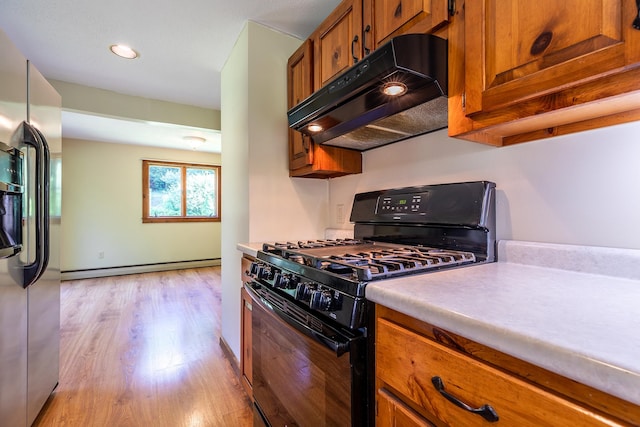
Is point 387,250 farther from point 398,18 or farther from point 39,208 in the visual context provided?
point 39,208

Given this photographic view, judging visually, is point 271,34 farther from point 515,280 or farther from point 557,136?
point 515,280

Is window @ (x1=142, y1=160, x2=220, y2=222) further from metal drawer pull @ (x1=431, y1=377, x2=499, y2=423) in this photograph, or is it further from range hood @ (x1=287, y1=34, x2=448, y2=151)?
metal drawer pull @ (x1=431, y1=377, x2=499, y2=423)

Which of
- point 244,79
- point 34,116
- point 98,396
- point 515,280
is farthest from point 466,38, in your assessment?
point 98,396

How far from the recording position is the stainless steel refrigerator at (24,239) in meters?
1.16

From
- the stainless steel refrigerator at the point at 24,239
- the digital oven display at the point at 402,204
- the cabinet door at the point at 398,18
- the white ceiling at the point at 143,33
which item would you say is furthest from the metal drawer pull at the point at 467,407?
the white ceiling at the point at 143,33

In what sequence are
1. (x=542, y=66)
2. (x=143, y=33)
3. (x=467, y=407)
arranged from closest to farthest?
(x=467, y=407), (x=542, y=66), (x=143, y=33)

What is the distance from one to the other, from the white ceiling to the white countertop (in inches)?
66.9

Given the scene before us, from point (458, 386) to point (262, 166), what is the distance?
60.5 inches

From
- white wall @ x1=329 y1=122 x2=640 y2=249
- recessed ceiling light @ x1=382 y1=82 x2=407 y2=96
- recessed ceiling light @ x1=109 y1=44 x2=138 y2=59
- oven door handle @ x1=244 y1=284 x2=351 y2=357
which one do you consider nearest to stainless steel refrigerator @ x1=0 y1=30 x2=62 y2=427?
recessed ceiling light @ x1=109 y1=44 x2=138 y2=59

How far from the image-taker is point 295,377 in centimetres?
100

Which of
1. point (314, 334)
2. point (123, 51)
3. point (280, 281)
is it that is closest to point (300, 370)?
point (314, 334)

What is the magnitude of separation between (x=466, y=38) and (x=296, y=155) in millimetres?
1101

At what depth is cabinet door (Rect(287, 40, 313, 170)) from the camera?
1.66m

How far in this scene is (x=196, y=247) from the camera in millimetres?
5426
